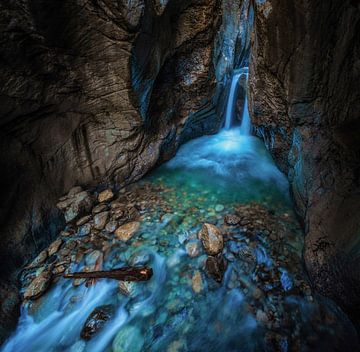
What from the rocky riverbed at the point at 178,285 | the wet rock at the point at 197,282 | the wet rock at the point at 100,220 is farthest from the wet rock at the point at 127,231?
the wet rock at the point at 197,282

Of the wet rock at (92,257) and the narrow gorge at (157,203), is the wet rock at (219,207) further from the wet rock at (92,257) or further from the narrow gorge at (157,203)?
the wet rock at (92,257)

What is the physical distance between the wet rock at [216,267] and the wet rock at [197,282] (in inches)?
6.1

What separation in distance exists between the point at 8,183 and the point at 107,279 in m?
2.02

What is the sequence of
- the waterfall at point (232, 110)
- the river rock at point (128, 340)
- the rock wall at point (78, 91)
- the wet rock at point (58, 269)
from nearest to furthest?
1. the river rock at point (128, 340)
2. the rock wall at point (78, 91)
3. the wet rock at point (58, 269)
4. the waterfall at point (232, 110)

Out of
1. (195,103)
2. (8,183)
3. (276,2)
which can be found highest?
(276,2)

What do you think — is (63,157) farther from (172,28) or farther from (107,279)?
(172,28)

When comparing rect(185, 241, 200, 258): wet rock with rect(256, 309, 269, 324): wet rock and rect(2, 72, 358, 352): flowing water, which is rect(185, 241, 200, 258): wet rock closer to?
rect(2, 72, 358, 352): flowing water

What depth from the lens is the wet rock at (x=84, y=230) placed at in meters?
3.75

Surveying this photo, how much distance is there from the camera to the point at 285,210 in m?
4.24

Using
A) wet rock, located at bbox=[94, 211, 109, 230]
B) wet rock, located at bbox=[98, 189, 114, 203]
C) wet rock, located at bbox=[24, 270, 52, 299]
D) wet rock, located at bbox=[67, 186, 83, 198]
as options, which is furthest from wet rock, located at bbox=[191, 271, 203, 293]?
wet rock, located at bbox=[67, 186, 83, 198]

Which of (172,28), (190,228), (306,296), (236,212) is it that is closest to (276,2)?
(172,28)

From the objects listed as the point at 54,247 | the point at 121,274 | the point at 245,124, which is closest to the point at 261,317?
the point at 121,274

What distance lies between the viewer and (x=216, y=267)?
3.03 m

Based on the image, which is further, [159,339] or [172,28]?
[172,28]
